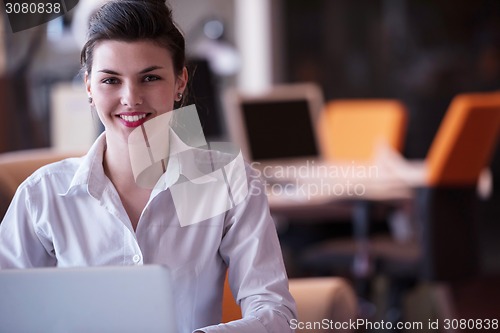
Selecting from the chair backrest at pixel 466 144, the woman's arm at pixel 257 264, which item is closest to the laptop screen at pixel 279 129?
the chair backrest at pixel 466 144

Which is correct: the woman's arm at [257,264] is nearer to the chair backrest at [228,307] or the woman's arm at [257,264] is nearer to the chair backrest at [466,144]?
the chair backrest at [228,307]

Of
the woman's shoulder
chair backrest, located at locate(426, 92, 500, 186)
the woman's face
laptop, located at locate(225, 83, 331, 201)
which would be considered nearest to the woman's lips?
the woman's face

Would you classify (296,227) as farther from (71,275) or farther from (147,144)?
(71,275)

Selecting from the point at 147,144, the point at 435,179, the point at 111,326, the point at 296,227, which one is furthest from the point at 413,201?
the point at 111,326

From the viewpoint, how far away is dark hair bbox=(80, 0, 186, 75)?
3.87ft

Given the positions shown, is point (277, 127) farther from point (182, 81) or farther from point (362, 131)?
point (182, 81)

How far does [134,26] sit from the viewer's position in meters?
1.18

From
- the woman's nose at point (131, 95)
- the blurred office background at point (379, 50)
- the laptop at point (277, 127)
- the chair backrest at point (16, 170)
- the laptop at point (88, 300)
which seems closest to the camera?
the laptop at point (88, 300)

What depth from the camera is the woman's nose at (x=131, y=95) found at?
1161 millimetres

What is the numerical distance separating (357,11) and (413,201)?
11.6ft

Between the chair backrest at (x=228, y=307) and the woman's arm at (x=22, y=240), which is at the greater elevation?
the woman's arm at (x=22, y=240)

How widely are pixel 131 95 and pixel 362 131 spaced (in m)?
3.40

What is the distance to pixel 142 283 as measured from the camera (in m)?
0.92

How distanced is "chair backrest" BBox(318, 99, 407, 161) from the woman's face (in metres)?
3.11
